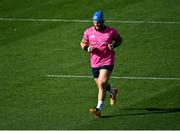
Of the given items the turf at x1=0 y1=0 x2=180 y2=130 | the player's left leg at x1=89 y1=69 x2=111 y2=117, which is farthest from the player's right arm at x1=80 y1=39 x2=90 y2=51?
the turf at x1=0 y1=0 x2=180 y2=130

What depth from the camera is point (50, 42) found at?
2623 centimetres

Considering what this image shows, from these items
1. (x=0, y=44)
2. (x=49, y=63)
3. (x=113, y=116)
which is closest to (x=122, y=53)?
(x=49, y=63)

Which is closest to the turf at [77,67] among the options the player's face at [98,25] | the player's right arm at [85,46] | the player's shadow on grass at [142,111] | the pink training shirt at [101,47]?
the player's shadow on grass at [142,111]

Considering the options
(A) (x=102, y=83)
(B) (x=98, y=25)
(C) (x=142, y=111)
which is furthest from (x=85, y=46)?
(C) (x=142, y=111)

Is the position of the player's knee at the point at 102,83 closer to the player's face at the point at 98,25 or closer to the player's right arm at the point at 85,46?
the player's right arm at the point at 85,46

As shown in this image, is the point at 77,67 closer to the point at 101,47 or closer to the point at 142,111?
the point at 101,47

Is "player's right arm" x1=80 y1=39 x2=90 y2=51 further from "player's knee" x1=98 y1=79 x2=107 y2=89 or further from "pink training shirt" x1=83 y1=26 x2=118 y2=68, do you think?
"player's knee" x1=98 y1=79 x2=107 y2=89

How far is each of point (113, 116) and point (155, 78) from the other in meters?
3.63

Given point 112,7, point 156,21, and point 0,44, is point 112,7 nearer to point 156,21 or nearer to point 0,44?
point 156,21

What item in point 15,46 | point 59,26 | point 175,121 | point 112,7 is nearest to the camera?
point 175,121

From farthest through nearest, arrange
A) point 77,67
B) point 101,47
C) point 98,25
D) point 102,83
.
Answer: point 77,67
point 101,47
point 98,25
point 102,83

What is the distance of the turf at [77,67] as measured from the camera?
61.9 feet

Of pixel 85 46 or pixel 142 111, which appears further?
pixel 85 46

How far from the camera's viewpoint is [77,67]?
77.6 feet
